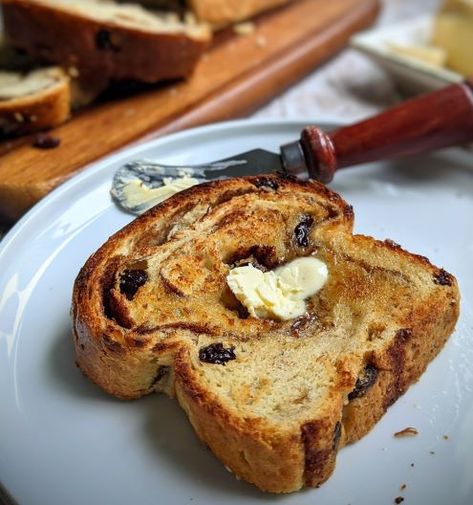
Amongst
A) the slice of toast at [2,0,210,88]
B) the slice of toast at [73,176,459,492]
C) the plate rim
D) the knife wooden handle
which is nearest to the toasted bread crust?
the slice of toast at [2,0,210,88]

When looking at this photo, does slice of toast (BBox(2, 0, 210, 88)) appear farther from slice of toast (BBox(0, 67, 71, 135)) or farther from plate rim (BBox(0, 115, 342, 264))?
plate rim (BBox(0, 115, 342, 264))

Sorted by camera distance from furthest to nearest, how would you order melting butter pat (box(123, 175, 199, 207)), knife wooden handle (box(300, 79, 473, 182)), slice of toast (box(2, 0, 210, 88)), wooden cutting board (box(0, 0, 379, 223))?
slice of toast (box(2, 0, 210, 88)) < wooden cutting board (box(0, 0, 379, 223)) < knife wooden handle (box(300, 79, 473, 182)) < melting butter pat (box(123, 175, 199, 207))

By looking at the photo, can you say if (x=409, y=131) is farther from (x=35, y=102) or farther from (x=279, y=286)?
(x=35, y=102)

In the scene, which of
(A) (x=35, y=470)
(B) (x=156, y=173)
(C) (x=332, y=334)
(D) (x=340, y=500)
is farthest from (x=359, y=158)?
(A) (x=35, y=470)

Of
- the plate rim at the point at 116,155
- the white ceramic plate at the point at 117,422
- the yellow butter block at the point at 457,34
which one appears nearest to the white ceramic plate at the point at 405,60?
the yellow butter block at the point at 457,34

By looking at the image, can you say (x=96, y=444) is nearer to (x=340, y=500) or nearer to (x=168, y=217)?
(x=340, y=500)

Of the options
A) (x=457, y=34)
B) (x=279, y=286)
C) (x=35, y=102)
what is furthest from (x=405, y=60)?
(x=279, y=286)
